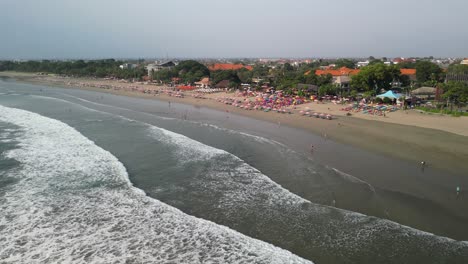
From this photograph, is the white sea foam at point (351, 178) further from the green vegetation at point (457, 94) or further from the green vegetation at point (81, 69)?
the green vegetation at point (81, 69)

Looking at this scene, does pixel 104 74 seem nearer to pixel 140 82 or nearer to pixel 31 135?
pixel 140 82

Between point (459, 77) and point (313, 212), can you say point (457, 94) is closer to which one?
point (459, 77)

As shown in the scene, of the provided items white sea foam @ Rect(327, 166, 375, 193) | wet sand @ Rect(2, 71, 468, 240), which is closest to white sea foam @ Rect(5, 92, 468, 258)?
wet sand @ Rect(2, 71, 468, 240)

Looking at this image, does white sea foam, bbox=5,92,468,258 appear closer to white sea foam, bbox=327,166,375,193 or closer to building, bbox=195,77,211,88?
white sea foam, bbox=327,166,375,193

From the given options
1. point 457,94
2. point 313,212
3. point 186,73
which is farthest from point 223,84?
point 313,212

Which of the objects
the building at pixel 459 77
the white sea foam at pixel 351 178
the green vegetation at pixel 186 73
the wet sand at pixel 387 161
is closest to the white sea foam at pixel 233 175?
the wet sand at pixel 387 161
